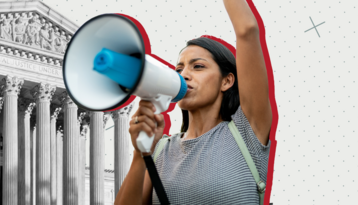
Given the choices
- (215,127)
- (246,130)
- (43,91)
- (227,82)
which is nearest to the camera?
(246,130)

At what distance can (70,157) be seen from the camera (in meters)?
23.9

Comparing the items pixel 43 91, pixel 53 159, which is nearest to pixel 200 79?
pixel 43 91

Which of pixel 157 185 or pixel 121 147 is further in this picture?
pixel 121 147

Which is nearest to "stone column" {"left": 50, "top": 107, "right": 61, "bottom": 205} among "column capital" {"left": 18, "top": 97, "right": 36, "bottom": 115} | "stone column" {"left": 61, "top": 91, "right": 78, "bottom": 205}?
"stone column" {"left": 61, "top": 91, "right": 78, "bottom": 205}

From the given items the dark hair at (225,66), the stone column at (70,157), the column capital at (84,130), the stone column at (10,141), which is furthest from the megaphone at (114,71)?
the column capital at (84,130)

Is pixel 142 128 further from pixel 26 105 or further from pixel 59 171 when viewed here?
pixel 59 171

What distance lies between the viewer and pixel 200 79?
247 centimetres

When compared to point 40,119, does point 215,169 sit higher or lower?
lower

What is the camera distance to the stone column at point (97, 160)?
80.2ft

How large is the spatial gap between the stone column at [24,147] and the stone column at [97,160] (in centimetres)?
316

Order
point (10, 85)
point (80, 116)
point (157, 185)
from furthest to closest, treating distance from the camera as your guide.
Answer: point (80, 116) < point (10, 85) < point (157, 185)

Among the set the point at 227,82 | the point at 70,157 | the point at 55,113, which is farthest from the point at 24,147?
the point at 227,82

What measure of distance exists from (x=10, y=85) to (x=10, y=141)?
2.50 metres

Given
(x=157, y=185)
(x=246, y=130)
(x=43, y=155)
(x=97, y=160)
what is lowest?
(x=157, y=185)
